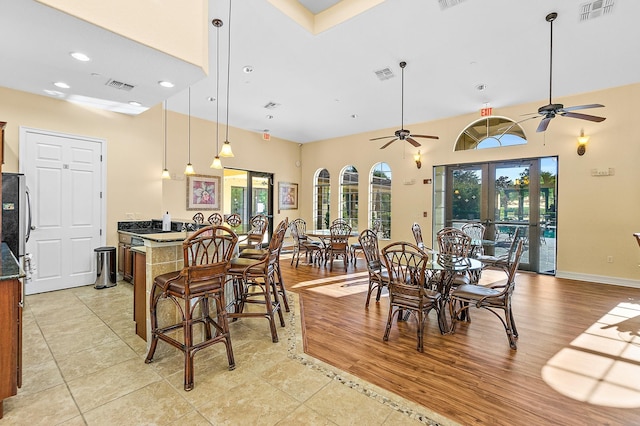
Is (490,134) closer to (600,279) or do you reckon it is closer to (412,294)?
(600,279)

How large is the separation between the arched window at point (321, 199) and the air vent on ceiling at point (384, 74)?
4.44 m

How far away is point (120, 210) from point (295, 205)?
5.23m

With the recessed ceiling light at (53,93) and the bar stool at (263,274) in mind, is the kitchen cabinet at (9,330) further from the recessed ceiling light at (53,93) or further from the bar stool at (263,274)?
the recessed ceiling light at (53,93)

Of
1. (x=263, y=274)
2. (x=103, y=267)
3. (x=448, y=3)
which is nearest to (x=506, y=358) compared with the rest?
(x=263, y=274)

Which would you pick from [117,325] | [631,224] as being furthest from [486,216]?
[117,325]

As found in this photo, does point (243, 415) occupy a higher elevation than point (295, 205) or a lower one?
lower

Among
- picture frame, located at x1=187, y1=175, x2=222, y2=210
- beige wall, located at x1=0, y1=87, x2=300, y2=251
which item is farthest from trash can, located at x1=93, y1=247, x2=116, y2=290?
picture frame, located at x1=187, y1=175, x2=222, y2=210

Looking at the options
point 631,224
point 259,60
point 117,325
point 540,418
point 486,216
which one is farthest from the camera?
point 486,216

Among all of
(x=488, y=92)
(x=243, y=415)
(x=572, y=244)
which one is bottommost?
(x=243, y=415)

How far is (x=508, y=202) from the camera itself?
6293mm

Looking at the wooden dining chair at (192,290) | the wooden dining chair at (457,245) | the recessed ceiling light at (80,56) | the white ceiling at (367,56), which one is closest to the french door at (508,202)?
the white ceiling at (367,56)

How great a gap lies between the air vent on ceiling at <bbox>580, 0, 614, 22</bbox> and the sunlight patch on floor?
3701mm

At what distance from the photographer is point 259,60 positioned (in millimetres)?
4555

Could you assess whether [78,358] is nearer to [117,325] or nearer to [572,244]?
[117,325]
